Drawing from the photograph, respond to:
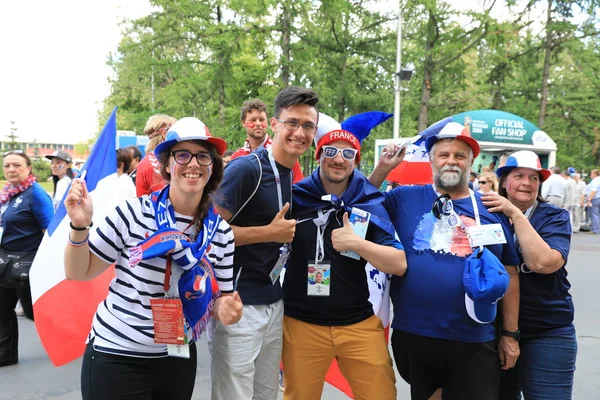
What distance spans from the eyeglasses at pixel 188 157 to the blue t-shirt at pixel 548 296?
6.00ft

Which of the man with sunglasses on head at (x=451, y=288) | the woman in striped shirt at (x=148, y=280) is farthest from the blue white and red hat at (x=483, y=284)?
the woman in striped shirt at (x=148, y=280)

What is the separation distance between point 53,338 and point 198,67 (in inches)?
574

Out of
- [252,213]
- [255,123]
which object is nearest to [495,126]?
[255,123]

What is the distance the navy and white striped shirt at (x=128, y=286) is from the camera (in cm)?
193

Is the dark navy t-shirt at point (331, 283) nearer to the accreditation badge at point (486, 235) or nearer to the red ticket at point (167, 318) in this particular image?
the accreditation badge at point (486, 235)

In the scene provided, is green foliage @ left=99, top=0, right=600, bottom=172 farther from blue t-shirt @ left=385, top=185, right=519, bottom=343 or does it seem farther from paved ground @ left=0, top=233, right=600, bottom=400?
blue t-shirt @ left=385, top=185, right=519, bottom=343

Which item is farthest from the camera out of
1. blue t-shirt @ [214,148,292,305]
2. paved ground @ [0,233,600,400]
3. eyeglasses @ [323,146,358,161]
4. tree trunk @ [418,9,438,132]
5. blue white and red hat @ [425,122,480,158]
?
tree trunk @ [418,9,438,132]

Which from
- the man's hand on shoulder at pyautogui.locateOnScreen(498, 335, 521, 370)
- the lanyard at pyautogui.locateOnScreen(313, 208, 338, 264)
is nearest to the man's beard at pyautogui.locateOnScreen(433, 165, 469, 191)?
the lanyard at pyautogui.locateOnScreen(313, 208, 338, 264)

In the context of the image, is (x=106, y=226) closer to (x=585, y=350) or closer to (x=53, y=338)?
(x=53, y=338)

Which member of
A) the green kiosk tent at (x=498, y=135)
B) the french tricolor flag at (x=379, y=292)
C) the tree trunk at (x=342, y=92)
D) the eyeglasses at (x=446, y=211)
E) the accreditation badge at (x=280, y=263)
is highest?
the tree trunk at (x=342, y=92)

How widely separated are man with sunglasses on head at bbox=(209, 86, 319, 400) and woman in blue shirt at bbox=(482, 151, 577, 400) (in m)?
1.15

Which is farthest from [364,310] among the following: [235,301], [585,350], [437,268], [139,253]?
[585,350]

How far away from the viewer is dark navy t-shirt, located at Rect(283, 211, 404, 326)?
270cm

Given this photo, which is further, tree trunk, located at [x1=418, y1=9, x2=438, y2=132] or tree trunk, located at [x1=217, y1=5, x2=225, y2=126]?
tree trunk, located at [x1=217, y1=5, x2=225, y2=126]
